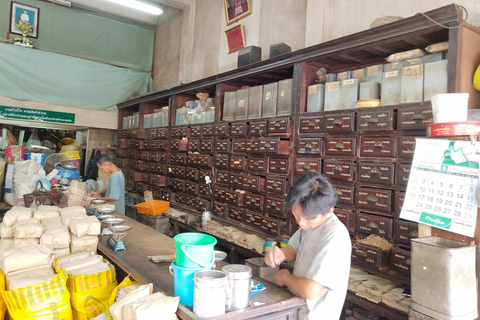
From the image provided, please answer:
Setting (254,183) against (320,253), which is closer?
(320,253)

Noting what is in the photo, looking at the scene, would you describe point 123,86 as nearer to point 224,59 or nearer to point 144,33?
point 144,33

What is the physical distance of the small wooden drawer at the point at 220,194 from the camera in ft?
16.3

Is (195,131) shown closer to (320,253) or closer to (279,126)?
(279,126)

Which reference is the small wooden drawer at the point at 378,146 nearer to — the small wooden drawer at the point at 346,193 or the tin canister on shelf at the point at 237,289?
the small wooden drawer at the point at 346,193

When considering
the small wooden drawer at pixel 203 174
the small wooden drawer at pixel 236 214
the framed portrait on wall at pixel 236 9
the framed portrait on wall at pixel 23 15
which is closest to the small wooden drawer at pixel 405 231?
the small wooden drawer at pixel 236 214

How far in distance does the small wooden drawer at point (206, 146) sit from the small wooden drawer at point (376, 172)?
8.55ft

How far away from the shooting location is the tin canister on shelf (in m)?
1.62

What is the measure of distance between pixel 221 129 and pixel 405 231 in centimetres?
288

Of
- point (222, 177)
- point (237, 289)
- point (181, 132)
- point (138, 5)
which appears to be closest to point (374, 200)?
point (237, 289)

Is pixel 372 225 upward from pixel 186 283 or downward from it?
upward

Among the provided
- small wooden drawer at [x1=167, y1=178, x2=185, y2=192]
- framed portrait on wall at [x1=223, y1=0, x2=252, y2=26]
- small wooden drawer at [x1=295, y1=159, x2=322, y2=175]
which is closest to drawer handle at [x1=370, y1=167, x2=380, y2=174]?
small wooden drawer at [x1=295, y1=159, x2=322, y2=175]

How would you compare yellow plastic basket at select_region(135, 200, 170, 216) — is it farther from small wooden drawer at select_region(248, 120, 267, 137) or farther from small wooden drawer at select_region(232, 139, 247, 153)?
small wooden drawer at select_region(248, 120, 267, 137)

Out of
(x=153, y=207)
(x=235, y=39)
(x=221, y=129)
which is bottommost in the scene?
(x=153, y=207)

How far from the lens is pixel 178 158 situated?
6148mm
